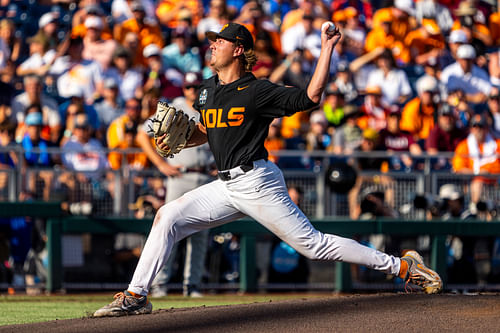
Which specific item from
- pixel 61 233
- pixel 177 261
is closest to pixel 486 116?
pixel 177 261

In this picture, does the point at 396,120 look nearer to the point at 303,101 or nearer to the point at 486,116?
the point at 486,116

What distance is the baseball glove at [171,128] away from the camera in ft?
20.9

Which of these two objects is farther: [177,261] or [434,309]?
[177,261]

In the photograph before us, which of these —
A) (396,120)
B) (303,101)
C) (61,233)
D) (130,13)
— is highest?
(130,13)

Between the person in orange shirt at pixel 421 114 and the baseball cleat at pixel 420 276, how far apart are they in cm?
661

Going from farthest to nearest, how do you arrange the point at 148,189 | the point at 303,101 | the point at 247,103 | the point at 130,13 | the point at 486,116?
1. the point at 130,13
2. the point at 486,116
3. the point at 148,189
4. the point at 247,103
5. the point at 303,101

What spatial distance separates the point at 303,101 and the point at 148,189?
5029mm

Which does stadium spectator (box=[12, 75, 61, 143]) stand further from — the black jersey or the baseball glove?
Result: the black jersey

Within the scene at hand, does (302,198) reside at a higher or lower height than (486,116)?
lower

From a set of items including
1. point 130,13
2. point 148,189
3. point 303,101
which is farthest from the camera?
point 130,13

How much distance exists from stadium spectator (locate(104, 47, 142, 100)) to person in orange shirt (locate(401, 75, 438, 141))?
4147mm

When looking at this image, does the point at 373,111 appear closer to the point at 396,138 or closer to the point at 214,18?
the point at 396,138

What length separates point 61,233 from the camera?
34.3 ft

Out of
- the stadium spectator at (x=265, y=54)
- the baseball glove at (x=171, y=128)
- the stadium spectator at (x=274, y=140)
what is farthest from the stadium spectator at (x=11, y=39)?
the baseball glove at (x=171, y=128)
